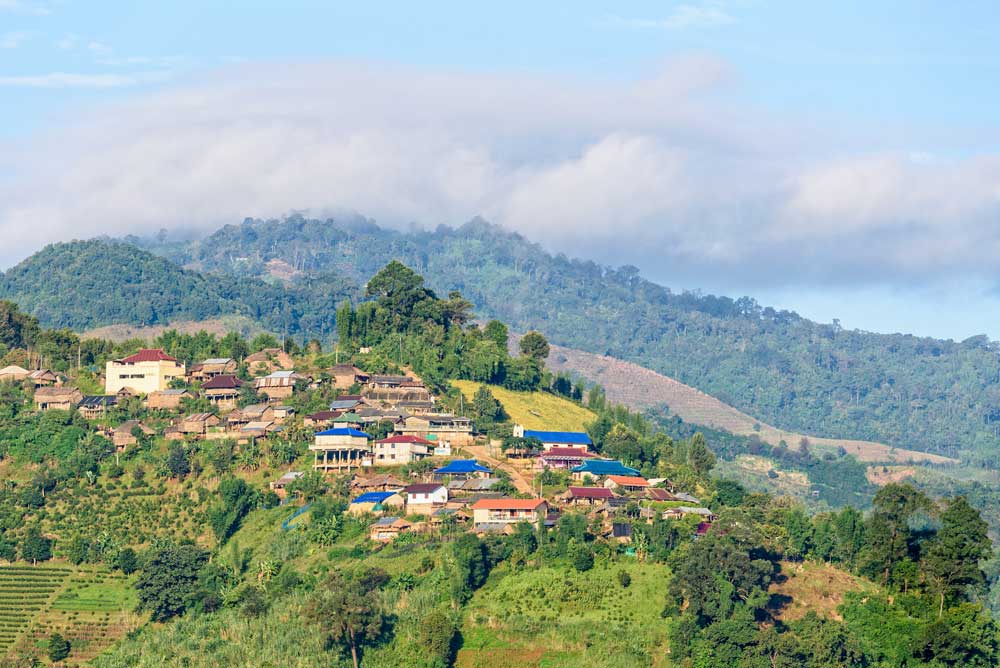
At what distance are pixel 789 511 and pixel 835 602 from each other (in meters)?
10.8

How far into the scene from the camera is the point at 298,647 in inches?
3169

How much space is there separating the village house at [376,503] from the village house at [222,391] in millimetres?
23958

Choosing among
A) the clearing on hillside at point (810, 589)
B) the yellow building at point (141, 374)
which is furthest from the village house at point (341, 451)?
the clearing on hillside at point (810, 589)

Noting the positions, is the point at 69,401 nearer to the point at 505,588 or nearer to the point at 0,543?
the point at 0,543

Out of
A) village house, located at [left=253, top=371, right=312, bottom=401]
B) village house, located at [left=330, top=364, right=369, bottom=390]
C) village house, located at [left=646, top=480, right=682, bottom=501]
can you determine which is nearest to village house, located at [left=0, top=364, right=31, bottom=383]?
village house, located at [left=253, top=371, right=312, bottom=401]

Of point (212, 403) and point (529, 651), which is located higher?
point (212, 403)

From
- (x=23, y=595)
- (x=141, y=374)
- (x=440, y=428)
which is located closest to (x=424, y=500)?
(x=440, y=428)

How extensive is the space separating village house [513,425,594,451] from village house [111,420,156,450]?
28.0 m

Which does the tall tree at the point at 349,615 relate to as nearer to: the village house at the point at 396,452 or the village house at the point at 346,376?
the village house at the point at 396,452

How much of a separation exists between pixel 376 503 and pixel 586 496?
13.8 m

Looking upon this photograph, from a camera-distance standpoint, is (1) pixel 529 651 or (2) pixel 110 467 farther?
(2) pixel 110 467

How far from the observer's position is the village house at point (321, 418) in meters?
110

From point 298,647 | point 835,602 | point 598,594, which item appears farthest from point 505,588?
point 835,602

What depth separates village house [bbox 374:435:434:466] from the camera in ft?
346
